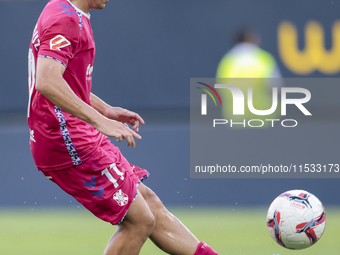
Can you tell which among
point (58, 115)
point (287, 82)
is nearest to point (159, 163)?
point (287, 82)

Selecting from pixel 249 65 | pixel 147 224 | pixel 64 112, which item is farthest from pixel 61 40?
pixel 249 65

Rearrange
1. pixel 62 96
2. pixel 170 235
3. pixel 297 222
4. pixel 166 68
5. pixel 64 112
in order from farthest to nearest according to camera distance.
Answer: pixel 166 68, pixel 297 222, pixel 170 235, pixel 64 112, pixel 62 96

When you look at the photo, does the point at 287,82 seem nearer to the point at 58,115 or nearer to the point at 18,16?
the point at 18,16

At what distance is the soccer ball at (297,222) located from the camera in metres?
3.35

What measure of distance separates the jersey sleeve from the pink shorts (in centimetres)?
56

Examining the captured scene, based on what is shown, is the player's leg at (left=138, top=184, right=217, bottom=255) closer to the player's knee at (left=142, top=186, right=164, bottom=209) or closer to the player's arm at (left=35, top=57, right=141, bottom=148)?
the player's knee at (left=142, top=186, right=164, bottom=209)

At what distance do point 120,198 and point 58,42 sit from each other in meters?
0.83

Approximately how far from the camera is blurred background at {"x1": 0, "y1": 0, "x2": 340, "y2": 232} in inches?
237

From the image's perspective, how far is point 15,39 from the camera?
616cm

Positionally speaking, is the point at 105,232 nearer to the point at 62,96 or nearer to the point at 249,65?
the point at 249,65

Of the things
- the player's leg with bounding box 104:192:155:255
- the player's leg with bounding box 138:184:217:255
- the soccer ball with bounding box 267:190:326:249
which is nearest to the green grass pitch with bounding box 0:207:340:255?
the soccer ball with bounding box 267:190:326:249

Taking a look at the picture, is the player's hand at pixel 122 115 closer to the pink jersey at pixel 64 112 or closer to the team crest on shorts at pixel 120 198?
the pink jersey at pixel 64 112

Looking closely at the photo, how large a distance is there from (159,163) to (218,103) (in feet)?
3.12

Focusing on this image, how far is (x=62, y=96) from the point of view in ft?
7.77
